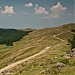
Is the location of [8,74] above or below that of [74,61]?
below

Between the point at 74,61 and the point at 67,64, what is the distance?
96.1 inches

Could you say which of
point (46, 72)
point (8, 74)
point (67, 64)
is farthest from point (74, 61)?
point (8, 74)

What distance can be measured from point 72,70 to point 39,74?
538 centimetres

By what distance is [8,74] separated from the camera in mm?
53031

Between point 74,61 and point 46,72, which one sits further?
point 74,61

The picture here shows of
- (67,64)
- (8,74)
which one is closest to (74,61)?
(67,64)

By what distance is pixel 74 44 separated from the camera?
234 feet

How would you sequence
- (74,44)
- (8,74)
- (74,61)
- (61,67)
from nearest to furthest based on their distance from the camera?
(61,67) < (74,61) < (8,74) < (74,44)

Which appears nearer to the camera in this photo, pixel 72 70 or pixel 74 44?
pixel 72 70

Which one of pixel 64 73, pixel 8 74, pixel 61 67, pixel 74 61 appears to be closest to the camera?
pixel 64 73

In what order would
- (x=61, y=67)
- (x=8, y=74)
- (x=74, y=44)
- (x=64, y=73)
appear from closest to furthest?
1. (x=64, y=73)
2. (x=61, y=67)
3. (x=8, y=74)
4. (x=74, y=44)

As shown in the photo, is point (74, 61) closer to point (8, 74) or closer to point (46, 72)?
point (46, 72)

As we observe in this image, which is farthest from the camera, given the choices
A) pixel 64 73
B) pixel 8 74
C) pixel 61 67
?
pixel 8 74

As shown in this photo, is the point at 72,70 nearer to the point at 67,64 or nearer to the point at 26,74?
the point at 67,64
